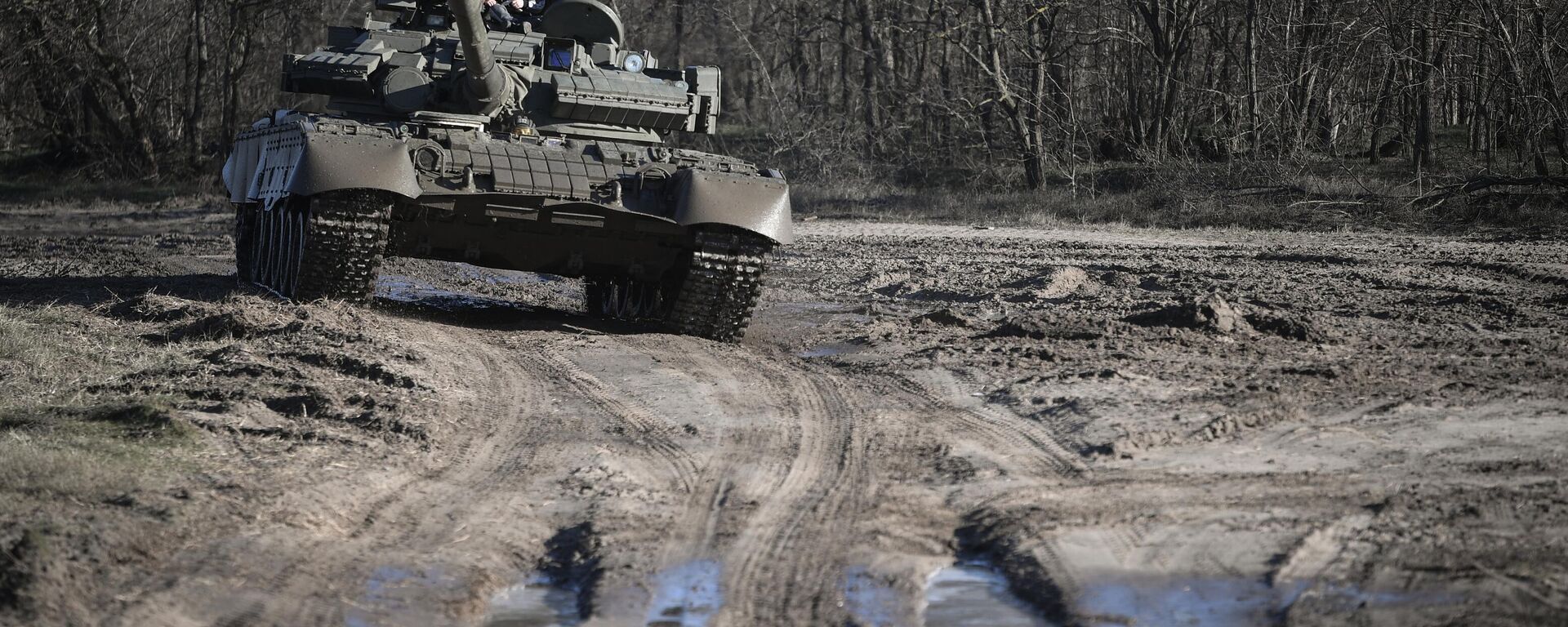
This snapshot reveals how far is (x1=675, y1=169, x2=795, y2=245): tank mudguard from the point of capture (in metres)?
9.03

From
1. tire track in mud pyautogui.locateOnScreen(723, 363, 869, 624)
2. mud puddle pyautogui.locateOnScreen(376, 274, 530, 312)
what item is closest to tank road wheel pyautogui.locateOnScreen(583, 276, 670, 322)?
mud puddle pyautogui.locateOnScreen(376, 274, 530, 312)

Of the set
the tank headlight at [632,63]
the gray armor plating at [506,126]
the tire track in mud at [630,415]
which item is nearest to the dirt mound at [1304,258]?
the gray armor plating at [506,126]

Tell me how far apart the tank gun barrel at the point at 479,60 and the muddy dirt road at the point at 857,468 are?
57.9 inches

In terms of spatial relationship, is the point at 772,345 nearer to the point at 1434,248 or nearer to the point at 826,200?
the point at 1434,248

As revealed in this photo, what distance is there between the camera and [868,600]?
4406 mm

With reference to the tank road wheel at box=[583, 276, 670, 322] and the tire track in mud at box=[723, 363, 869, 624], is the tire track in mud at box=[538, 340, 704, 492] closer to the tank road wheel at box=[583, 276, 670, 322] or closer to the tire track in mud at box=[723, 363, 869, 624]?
the tire track in mud at box=[723, 363, 869, 624]

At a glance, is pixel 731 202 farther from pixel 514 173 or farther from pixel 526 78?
pixel 526 78

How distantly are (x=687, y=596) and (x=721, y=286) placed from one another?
512 centimetres

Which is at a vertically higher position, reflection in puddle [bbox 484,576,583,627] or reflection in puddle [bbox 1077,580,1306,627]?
reflection in puddle [bbox 1077,580,1306,627]

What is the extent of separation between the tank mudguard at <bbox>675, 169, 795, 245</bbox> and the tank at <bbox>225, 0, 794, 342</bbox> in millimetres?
11

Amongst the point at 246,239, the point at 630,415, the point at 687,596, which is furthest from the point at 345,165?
the point at 687,596

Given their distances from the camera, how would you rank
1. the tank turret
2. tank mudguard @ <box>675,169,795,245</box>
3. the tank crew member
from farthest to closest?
the tank crew member < the tank turret < tank mudguard @ <box>675,169,795,245</box>

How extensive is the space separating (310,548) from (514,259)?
5009 mm

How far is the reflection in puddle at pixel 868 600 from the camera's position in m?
4.23
